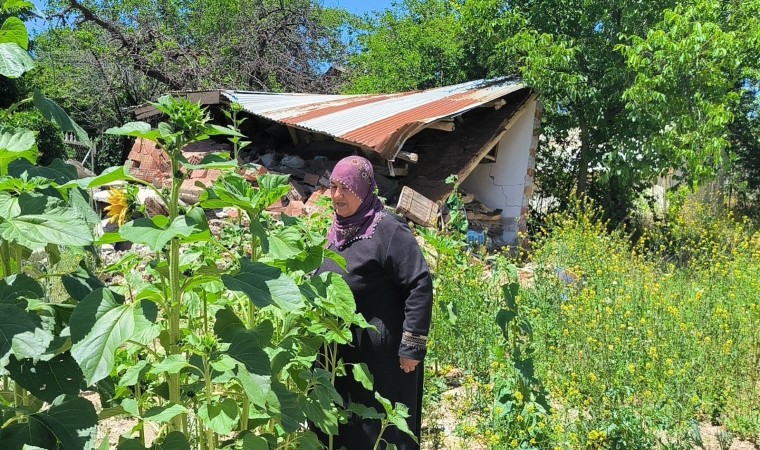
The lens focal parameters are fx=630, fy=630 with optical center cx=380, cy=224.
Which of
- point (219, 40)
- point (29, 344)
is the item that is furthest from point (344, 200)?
point (219, 40)

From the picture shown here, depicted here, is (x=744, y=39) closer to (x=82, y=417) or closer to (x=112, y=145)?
(x=82, y=417)

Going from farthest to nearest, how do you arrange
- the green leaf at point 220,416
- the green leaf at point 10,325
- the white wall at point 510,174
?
the white wall at point 510,174 → the green leaf at point 220,416 → the green leaf at point 10,325

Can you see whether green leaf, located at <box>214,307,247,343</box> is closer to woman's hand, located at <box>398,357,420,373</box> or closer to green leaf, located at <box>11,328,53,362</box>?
green leaf, located at <box>11,328,53,362</box>

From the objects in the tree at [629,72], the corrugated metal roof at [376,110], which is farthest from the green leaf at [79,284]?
the tree at [629,72]

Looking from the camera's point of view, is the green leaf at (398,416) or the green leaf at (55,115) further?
the green leaf at (398,416)

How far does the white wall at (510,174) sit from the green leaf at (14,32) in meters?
8.27

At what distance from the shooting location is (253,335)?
1.38 metres

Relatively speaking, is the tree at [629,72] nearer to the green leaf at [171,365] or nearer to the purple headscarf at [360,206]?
the purple headscarf at [360,206]

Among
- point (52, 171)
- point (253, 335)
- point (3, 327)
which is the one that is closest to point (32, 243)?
point (3, 327)

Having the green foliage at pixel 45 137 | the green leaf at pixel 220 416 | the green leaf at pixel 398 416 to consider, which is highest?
the green foliage at pixel 45 137

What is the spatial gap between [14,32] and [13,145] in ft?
0.73

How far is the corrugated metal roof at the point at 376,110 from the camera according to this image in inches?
287

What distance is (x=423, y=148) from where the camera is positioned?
9.36 meters

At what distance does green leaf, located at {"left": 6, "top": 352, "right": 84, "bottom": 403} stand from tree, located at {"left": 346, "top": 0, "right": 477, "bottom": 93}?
1051 cm
